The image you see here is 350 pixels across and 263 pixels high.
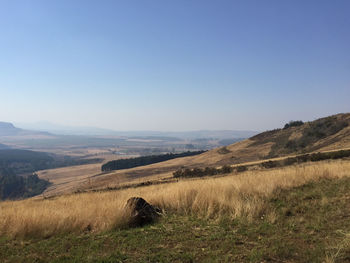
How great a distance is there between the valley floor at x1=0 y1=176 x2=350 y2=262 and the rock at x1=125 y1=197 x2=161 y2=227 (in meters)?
0.33

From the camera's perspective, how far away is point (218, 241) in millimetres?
4977

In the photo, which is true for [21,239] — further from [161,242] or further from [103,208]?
[161,242]

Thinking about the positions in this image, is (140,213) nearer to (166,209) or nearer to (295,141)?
(166,209)

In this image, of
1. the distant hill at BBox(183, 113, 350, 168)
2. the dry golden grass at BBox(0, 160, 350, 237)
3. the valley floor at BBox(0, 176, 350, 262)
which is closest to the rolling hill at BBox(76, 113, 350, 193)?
the distant hill at BBox(183, 113, 350, 168)

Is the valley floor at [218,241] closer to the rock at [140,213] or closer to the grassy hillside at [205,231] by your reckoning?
the grassy hillside at [205,231]

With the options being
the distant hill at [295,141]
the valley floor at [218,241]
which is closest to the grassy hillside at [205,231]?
the valley floor at [218,241]

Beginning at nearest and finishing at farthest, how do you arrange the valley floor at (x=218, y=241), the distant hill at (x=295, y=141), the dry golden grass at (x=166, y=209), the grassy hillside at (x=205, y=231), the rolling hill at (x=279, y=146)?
the valley floor at (x=218, y=241) → the grassy hillside at (x=205, y=231) → the dry golden grass at (x=166, y=209) → the rolling hill at (x=279, y=146) → the distant hill at (x=295, y=141)

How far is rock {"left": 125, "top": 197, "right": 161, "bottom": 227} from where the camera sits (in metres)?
6.42

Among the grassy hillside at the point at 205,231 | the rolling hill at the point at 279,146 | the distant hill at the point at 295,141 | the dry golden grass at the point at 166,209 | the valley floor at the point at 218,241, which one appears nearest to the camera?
the valley floor at the point at 218,241

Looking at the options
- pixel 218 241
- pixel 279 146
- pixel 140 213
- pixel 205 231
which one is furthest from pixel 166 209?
pixel 279 146

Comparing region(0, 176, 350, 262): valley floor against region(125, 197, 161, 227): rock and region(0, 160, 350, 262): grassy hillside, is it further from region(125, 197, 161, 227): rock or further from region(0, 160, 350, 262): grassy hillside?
region(125, 197, 161, 227): rock

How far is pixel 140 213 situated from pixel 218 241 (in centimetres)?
241

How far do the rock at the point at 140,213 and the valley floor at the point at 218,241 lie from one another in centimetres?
33

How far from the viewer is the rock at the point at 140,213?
253 inches
